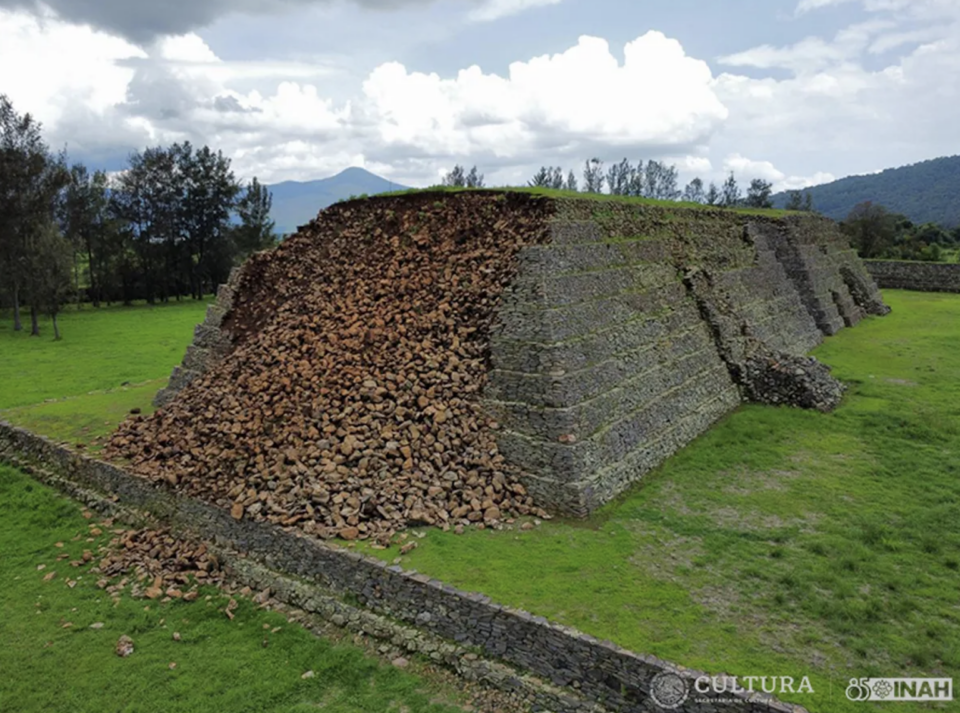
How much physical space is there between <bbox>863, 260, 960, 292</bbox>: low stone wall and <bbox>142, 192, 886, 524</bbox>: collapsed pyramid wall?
28.2m

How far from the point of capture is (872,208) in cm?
5972

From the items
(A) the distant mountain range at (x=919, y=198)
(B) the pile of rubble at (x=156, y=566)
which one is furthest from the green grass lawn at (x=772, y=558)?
(A) the distant mountain range at (x=919, y=198)

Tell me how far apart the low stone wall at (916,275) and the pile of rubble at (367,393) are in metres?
36.9

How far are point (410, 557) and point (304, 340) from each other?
22.2ft

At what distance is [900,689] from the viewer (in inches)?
280

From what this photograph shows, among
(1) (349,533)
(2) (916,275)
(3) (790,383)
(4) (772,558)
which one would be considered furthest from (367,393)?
(2) (916,275)

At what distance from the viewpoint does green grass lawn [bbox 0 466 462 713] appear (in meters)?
8.27

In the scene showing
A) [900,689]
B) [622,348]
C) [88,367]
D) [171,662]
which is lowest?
[171,662]

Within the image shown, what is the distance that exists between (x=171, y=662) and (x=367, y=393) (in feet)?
18.3

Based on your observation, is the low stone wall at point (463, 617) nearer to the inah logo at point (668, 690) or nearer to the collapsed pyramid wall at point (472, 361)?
the inah logo at point (668, 690)

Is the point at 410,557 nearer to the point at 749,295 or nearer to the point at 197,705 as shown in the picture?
the point at 197,705

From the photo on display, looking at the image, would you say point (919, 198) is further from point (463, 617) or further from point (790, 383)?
point (463, 617)

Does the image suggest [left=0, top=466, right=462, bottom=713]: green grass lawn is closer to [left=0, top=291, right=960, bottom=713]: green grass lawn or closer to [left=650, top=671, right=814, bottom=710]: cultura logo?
[left=0, top=291, right=960, bottom=713]: green grass lawn

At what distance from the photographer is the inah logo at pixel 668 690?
7.02m
